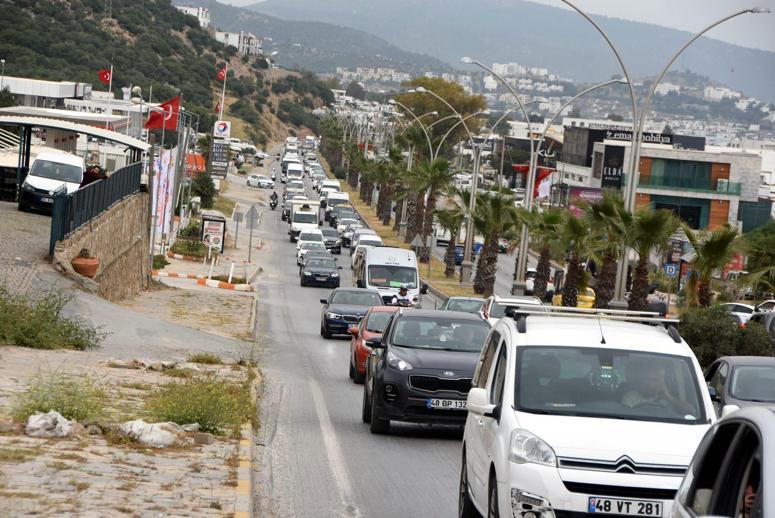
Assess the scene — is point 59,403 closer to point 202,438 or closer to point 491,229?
point 202,438

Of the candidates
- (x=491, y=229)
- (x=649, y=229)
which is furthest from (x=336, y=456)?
(x=491, y=229)

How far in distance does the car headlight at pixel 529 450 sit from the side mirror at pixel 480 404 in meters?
0.55

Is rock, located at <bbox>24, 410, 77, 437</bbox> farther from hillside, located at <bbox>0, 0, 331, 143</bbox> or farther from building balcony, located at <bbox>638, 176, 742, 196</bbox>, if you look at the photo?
hillside, located at <bbox>0, 0, 331, 143</bbox>

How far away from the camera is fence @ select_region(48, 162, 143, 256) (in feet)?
90.5

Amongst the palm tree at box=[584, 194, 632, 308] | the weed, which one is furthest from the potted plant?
the palm tree at box=[584, 194, 632, 308]

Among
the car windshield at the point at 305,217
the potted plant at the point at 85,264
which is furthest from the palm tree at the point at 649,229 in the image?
the car windshield at the point at 305,217

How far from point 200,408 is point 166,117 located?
3731 centimetres

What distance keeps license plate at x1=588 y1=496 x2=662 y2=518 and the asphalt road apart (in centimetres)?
308

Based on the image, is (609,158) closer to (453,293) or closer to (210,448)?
(453,293)

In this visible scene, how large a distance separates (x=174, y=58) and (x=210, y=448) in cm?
18607

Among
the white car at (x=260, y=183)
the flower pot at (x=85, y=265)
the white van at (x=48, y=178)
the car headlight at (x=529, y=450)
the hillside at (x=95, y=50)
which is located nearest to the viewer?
the car headlight at (x=529, y=450)

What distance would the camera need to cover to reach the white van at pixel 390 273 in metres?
43.2

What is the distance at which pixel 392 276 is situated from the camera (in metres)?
43.5

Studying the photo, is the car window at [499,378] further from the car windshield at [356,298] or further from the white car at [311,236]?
the white car at [311,236]
